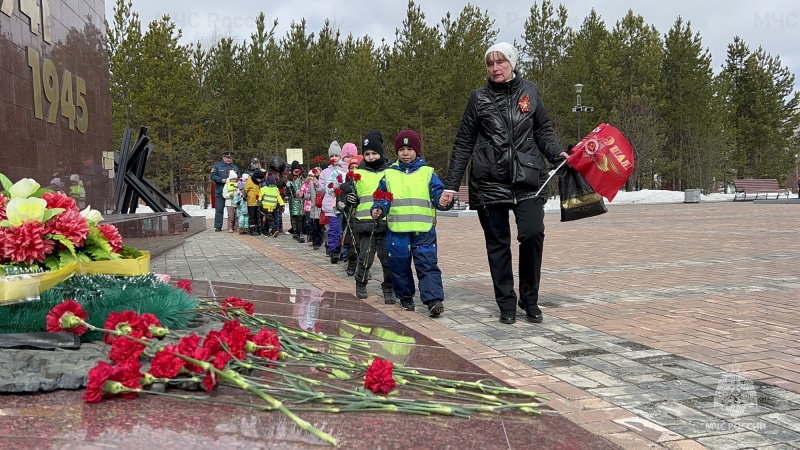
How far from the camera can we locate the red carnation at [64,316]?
2.43 metres

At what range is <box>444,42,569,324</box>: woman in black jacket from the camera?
457 cm

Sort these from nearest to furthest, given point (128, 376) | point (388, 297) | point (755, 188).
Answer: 1. point (128, 376)
2. point (388, 297)
3. point (755, 188)

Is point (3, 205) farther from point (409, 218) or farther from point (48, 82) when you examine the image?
point (48, 82)

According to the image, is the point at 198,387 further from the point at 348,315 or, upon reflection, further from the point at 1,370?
the point at 348,315

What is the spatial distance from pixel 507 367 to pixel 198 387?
173cm

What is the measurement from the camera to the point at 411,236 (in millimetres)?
5258

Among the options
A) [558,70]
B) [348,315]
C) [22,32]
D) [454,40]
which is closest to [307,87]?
[454,40]

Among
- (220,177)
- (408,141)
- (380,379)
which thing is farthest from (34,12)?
(220,177)

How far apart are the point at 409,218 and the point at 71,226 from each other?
2771 mm

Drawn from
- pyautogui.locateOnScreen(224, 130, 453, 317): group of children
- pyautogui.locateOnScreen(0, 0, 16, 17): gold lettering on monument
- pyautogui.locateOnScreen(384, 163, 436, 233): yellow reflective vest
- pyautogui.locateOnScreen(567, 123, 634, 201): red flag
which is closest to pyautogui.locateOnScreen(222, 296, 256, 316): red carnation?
pyautogui.locateOnScreen(224, 130, 453, 317): group of children

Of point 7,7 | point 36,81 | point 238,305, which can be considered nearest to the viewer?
point 238,305

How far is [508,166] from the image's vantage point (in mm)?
4578

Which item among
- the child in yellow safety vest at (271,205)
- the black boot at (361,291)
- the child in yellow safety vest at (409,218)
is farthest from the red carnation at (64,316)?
the child in yellow safety vest at (271,205)

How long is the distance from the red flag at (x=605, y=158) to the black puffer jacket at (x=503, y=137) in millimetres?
188
